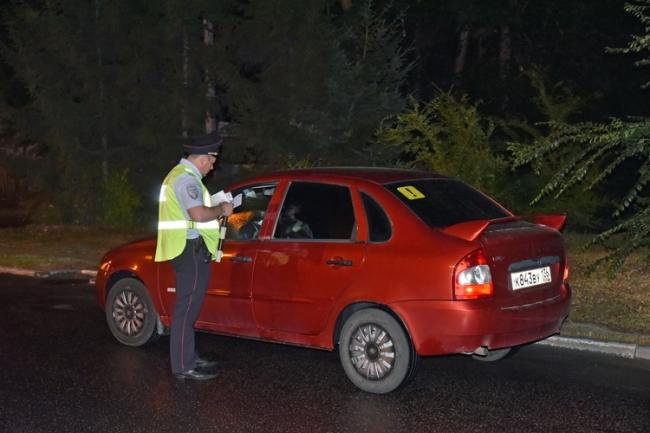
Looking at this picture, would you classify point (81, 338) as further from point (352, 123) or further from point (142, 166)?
point (142, 166)

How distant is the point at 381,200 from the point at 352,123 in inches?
478

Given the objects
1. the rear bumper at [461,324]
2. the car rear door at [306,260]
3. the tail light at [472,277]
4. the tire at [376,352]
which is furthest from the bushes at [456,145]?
the tail light at [472,277]

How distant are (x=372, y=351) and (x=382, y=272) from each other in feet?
1.96

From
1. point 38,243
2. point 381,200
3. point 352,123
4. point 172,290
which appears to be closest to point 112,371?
point 172,290

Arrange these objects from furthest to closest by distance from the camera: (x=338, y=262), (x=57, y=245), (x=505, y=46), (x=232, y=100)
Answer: (x=505, y=46) < (x=232, y=100) < (x=57, y=245) < (x=338, y=262)

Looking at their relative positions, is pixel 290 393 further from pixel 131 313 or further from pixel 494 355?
pixel 131 313

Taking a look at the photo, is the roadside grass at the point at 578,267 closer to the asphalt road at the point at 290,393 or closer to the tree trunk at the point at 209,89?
the asphalt road at the point at 290,393

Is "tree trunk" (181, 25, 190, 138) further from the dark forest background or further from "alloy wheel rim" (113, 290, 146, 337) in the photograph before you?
"alloy wheel rim" (113, 290, 146, 337)

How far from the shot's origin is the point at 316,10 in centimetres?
2028

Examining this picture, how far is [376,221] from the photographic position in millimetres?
6797

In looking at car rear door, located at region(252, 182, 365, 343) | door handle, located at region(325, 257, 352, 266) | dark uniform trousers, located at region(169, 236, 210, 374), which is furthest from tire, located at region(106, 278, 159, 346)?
door handle, located at region(325, 257, 352, 266)

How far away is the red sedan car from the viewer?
6.38 m

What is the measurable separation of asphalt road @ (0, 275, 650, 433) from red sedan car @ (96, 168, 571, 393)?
0.34 metres

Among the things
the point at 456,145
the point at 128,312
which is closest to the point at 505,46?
the point at 456,145
